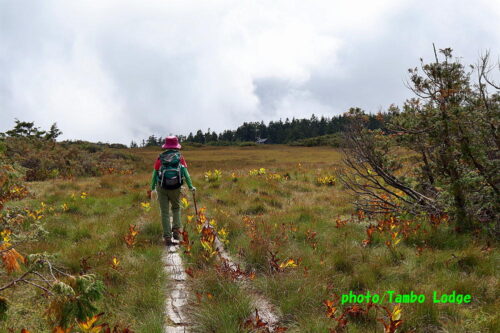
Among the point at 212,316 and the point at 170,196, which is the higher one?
the point at 170,196

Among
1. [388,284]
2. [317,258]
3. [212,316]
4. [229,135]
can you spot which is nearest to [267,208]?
[317,258]

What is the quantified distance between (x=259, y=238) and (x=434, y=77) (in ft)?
13.6

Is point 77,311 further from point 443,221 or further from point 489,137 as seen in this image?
point 443,221

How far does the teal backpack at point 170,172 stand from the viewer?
6035mm

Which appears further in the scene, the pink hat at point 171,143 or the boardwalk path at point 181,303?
the pink hat at point 171,143

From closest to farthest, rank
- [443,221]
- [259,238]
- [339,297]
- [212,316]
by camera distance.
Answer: [212,316], [339,297], [259,238], [443,221]

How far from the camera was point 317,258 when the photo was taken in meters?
4.72

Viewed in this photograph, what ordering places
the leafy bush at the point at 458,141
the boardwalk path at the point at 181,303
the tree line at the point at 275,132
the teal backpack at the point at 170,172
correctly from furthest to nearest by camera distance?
the tree line at the point at 275,132 → the teal backpack at the point at 170,172 → the leafy bush at the point at 458,141 → the boardwalk path at the point at 181,303

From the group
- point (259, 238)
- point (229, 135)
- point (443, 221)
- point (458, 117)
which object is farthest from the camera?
point (229, 135)

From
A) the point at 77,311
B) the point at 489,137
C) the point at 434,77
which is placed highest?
the point at 434,77

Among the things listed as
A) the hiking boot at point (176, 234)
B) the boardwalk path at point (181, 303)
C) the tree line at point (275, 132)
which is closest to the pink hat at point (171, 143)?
the hiking boot at point (176, 234)

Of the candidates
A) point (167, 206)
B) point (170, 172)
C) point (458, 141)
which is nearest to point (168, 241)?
point (167, 206)
